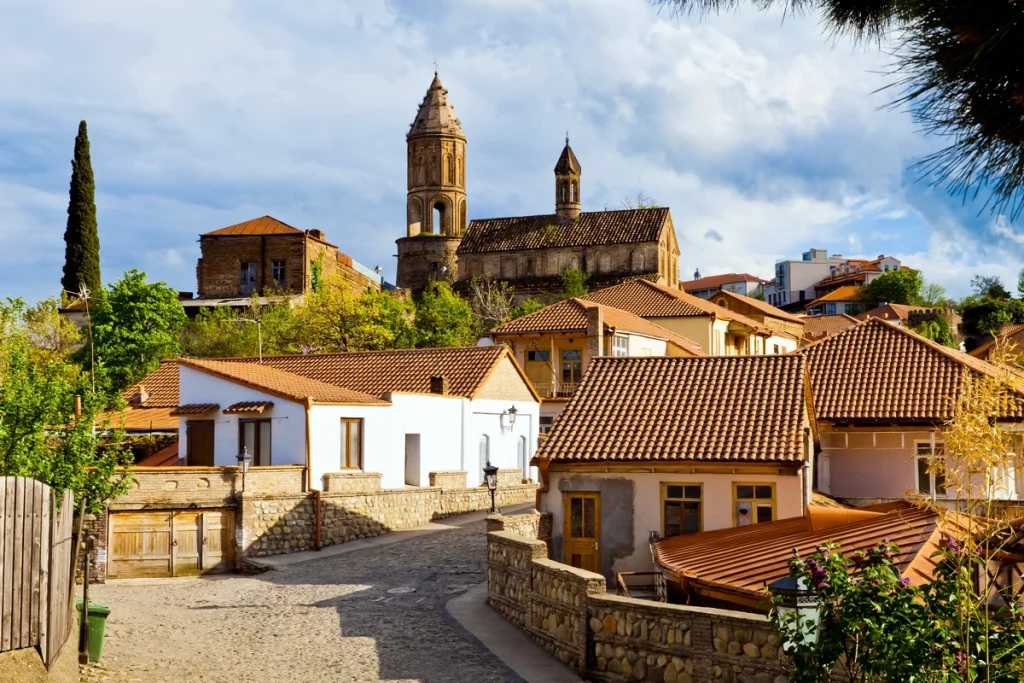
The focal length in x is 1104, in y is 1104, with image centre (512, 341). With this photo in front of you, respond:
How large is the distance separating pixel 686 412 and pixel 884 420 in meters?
7.48

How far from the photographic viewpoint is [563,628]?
14.9 meters

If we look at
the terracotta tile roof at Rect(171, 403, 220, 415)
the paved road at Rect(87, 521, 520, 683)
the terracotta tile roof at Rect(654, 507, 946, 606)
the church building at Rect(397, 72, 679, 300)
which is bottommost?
the paved road at Rect(87, 521, 520, 683)

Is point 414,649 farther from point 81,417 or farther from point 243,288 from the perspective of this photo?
point 243,288

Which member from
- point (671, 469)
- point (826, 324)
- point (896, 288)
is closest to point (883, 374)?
point (671, 469)

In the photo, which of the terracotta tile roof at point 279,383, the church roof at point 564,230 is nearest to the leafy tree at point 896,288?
the church roof at point 564,230

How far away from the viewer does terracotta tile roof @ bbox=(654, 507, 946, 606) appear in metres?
13.5

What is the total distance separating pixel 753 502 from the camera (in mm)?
20219

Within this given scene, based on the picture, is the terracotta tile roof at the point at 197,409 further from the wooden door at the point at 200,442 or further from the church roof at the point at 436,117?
the church roof at the point at 436,117

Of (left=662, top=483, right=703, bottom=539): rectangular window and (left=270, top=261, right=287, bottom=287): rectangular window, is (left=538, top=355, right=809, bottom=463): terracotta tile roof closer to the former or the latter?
(left=662, top=483, right=703, bottom=539): rectangular window

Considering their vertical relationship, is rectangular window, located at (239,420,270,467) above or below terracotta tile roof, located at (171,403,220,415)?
below

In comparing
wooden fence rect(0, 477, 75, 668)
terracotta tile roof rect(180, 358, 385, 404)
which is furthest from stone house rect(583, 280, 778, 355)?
wooden fence rect(0, 477, 75, 668)

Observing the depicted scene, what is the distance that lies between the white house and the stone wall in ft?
41.3

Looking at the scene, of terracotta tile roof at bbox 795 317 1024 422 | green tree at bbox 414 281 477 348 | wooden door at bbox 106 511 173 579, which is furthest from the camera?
green tree at bbox 414 281 477 348

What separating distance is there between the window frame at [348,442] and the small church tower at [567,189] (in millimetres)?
53006
